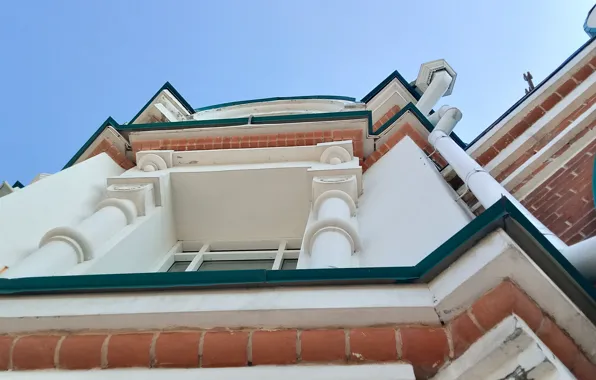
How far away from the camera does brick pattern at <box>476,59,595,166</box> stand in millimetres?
6027

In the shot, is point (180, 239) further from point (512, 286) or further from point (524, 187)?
point (512, 286)

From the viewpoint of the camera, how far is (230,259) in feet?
23.2

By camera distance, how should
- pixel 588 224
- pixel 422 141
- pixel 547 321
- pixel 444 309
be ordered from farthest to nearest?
pixel 422 141
pixel 588 224
pixel 444 309
pixel 547 321

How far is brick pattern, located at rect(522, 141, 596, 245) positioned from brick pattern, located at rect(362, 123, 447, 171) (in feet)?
6.17

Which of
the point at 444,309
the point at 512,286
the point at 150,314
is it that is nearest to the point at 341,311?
the point at 444,309

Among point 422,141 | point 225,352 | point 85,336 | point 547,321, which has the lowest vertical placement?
point 547,321

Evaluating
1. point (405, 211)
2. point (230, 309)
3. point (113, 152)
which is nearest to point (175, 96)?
point (113, 152)

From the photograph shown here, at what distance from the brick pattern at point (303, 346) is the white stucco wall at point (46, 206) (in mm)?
2599

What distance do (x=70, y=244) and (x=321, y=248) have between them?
2.39 m

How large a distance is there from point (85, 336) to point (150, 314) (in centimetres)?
36

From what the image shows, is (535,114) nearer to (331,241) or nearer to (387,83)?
(331,241)

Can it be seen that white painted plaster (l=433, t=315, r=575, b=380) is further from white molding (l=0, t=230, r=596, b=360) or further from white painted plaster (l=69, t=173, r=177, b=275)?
white painted plaster (l=69, t=173, r=177, b=275)

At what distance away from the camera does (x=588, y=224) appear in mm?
4234

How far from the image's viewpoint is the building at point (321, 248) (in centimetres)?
259
